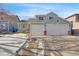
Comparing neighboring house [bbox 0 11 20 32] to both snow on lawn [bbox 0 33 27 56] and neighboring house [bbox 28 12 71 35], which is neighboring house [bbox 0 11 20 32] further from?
neighboring house [bbox 28 12 71 35]

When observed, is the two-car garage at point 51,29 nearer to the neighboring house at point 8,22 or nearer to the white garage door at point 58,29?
the white garage door at point 58,29

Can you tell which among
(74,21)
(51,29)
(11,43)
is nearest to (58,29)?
(51,29)

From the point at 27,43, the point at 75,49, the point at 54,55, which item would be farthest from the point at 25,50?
the point at 75,49

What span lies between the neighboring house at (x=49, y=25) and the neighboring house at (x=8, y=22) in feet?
0.74

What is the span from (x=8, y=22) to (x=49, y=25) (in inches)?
24.1

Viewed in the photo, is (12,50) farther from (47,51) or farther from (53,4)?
(53,4)

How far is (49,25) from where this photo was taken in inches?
165

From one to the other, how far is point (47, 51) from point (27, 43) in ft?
1.07

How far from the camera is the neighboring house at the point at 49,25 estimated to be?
413cm

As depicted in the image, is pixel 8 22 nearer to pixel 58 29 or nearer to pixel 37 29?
pixel 37 29

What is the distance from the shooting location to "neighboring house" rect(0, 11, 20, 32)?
4145mm

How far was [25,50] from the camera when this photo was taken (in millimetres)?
4145

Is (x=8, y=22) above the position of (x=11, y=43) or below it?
above

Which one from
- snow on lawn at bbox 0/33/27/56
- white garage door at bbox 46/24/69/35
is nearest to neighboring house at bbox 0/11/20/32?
snow on lawn at bbox 0/33/27/56
